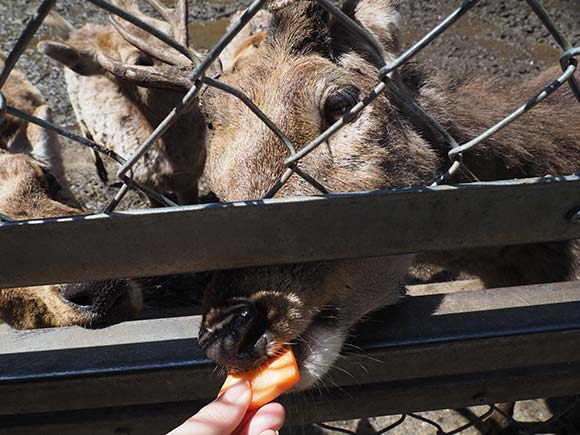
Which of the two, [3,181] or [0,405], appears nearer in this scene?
[0,405]

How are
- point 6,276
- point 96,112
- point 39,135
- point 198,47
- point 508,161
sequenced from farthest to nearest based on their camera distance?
point 198,47 → point 96,112 → point 39,135 → point 508,161 → point 6,276

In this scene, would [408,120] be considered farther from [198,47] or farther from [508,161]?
[198,47]

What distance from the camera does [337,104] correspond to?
238 cm

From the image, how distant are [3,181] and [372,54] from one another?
2.54 meters

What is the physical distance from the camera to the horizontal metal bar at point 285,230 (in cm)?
145

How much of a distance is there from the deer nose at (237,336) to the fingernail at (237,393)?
0.07 m

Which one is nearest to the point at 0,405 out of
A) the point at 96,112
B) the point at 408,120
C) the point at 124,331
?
the point at 124,331

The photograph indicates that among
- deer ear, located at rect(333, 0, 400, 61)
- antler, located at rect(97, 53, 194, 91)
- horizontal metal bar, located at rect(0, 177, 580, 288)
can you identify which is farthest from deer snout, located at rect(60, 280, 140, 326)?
deer ear, located at rect(333, 0, 400, 61)

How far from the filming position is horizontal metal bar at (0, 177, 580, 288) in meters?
1.45

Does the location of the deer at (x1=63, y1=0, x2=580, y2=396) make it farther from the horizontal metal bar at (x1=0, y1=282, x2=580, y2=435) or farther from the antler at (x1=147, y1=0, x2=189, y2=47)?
the antler at (x1=147, y1=0, x2=189, y2=47)

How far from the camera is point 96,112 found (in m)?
6.05

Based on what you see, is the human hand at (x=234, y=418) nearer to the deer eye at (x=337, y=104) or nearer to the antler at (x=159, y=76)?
the deer eye at (x=337, y=104)

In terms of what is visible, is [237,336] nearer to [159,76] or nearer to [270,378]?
[270,378]

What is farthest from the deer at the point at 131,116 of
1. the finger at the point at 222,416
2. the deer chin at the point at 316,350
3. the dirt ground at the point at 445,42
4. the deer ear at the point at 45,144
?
the finger at the point at 222,416
